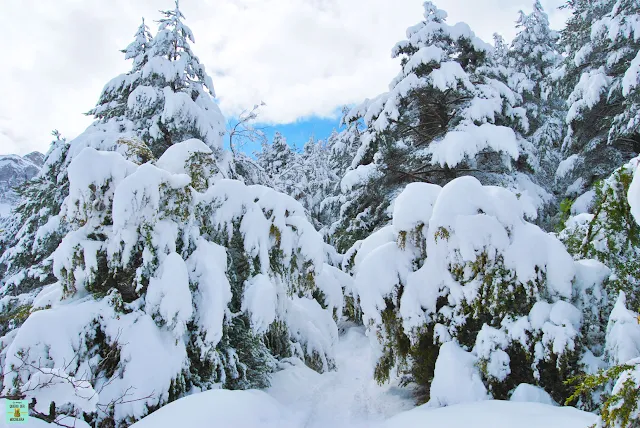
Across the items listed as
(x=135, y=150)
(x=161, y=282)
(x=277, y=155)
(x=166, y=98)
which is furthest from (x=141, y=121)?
(x=277, y=155)

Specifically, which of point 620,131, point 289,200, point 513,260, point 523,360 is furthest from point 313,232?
point 620,131

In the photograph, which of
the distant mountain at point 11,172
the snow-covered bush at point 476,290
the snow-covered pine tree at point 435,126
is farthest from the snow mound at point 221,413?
the distant mountain at point 11,172

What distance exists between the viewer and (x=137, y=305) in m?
4.25

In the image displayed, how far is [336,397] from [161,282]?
2.82m

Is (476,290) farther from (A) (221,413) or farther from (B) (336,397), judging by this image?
(A) (221,413)

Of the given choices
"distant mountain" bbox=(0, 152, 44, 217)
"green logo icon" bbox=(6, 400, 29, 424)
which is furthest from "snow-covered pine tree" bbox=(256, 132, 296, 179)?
"distant mountain" bbox=(0, 152, 44, 217)

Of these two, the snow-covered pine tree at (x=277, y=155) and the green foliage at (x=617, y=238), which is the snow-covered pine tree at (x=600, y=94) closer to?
the green foliage at (x=617, y=238)

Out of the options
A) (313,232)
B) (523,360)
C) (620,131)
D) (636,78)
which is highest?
(636,78)

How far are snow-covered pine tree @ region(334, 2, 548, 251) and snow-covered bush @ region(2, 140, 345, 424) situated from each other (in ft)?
17.2

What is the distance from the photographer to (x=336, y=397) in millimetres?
5145

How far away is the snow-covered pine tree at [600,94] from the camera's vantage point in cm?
1002

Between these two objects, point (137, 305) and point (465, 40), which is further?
point (465, 40)

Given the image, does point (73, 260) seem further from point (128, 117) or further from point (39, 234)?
point (128, 117)

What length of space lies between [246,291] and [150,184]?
177cm
